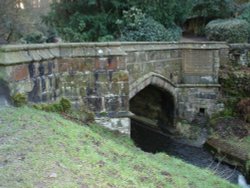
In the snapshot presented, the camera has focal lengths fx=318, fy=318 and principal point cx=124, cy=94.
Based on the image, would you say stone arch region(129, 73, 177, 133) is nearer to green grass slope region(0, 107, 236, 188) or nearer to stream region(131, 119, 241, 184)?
stream region(131, 119, 241, 184)

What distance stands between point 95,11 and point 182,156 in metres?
7.42

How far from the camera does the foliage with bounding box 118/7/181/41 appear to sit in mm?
12891

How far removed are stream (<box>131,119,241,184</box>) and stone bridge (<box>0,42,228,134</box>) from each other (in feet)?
3.68

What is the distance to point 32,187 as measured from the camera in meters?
2.90

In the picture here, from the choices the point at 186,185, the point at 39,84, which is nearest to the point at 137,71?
the point at 39,84

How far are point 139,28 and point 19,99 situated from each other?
858 centimetres

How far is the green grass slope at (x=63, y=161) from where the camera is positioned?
3.13 meters

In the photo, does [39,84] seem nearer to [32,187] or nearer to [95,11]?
[32,187]

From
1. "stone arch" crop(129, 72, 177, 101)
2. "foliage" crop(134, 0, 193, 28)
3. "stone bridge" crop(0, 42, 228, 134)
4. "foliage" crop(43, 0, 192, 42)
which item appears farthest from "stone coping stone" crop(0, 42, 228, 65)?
"foliage" crop(134, 0, 193, 28)

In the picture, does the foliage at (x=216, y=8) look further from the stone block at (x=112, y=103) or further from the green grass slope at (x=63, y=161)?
the green grass slope at (x=63, y=161)

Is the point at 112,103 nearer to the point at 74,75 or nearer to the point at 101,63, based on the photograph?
the point at 101,63

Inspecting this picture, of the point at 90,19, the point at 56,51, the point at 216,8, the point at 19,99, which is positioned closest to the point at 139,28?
the point at 90,19

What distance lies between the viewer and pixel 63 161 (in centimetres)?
349

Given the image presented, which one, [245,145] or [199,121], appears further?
[199,121]
